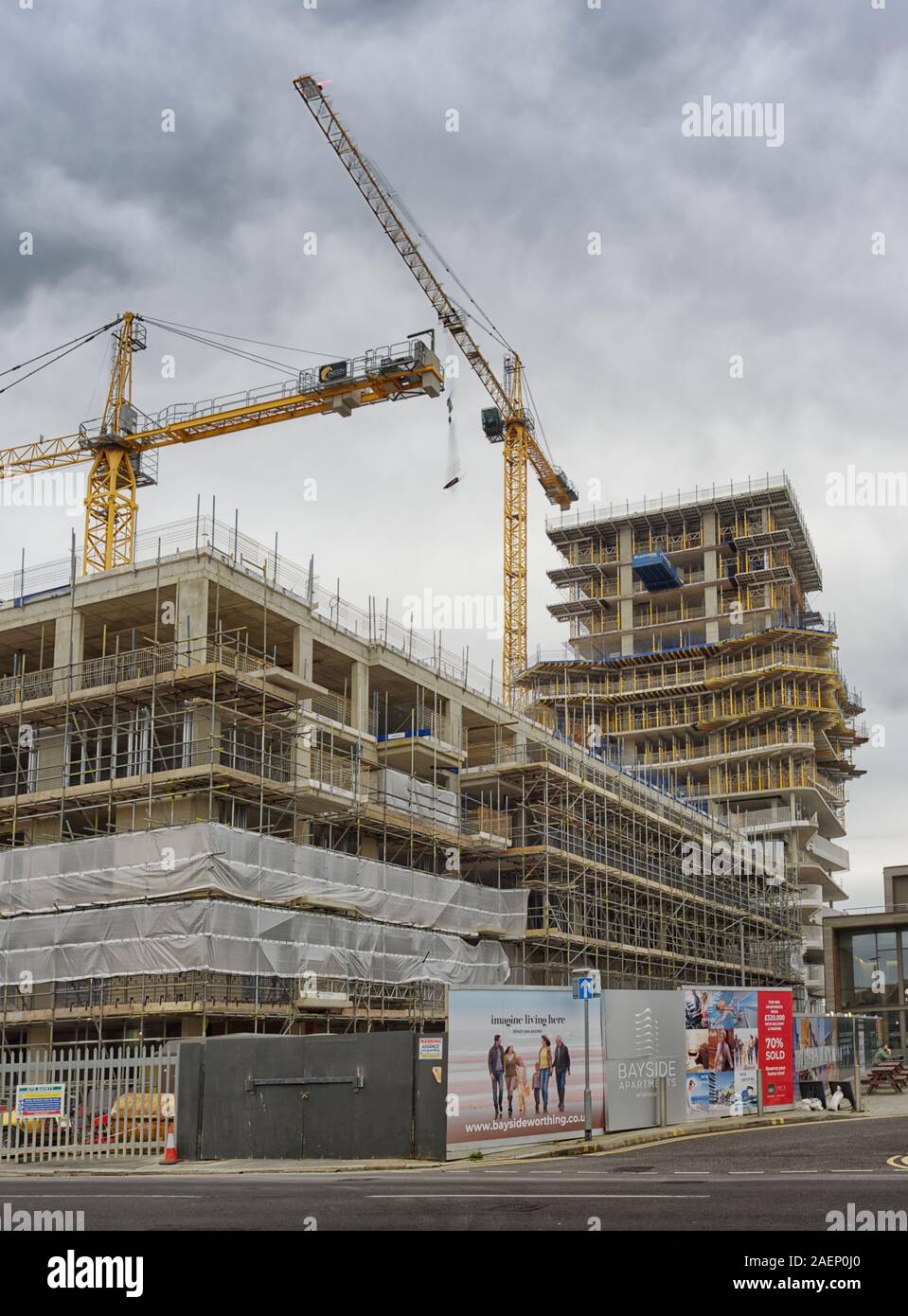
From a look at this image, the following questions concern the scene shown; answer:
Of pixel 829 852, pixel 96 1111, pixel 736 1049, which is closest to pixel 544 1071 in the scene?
pixel 736 1049

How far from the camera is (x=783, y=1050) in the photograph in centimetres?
3356

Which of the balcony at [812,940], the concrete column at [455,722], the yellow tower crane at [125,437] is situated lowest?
the balcony at [812,940]

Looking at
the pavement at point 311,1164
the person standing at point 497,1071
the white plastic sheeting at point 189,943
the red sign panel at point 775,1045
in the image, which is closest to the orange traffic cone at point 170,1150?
the pavement at point 311,1164

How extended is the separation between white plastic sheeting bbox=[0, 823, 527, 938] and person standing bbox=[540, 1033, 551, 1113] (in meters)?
11.6

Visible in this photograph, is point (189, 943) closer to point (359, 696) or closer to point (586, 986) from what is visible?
point (586, 986)

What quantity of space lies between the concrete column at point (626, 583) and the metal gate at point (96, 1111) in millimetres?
76611

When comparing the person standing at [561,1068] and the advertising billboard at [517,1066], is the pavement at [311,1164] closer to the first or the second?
the advertising billboard at [517,1066]

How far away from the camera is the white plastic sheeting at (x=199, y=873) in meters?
34.3

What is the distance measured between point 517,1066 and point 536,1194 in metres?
8.91

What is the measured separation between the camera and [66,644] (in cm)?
4084

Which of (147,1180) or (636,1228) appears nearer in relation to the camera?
(636,1228)
